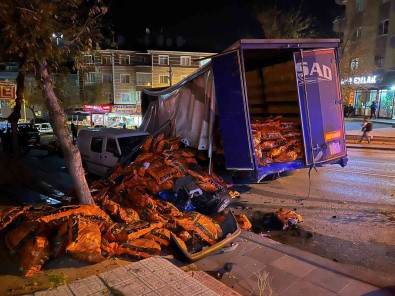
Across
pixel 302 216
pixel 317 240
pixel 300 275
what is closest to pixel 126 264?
pixel 300 275

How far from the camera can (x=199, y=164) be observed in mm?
7633

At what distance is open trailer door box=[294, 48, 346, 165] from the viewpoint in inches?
263

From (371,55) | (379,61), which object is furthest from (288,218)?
(371,55)

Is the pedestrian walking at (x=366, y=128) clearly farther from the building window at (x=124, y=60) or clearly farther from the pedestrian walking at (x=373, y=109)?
the building window at (x=124, y=60)

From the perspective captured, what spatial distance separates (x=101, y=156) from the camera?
9945 mm

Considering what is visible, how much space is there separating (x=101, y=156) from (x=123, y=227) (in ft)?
18.8

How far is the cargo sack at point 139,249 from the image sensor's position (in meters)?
4.28

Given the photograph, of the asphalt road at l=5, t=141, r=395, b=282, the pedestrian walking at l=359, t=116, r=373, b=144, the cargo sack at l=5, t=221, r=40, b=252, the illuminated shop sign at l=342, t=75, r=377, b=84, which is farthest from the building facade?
the cargo sack at l=5, t=221, r=40, b=252

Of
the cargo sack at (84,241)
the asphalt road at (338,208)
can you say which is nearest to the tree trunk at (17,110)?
the asphalt road at (338,208)

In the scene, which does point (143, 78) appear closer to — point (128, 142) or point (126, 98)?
point (126, 98)

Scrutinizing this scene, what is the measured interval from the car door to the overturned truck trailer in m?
2.36

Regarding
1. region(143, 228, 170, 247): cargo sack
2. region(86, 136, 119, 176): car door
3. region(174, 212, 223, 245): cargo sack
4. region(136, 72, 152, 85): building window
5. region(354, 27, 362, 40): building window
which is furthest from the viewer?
region(136, 72, 152, 85): building window

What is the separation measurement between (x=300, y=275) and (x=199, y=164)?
4048 millimetres

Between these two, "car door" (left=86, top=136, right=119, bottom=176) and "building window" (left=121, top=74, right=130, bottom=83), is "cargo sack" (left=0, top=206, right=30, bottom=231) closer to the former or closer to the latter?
"car door" (left=86, top=136, right=119, bottom=176)
